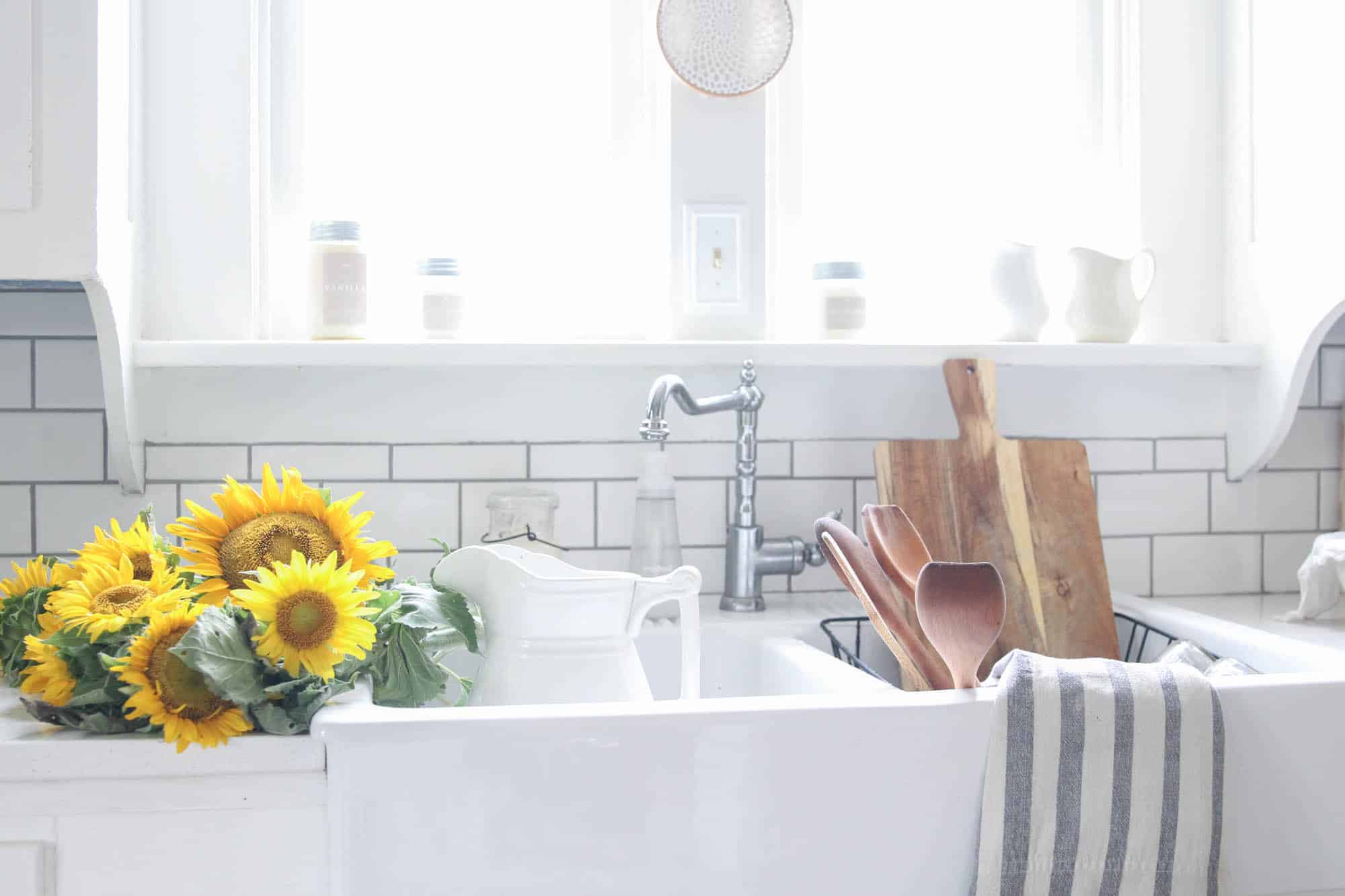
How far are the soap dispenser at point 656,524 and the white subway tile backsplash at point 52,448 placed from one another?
64 cm

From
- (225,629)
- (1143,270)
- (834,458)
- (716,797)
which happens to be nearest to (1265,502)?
(1143,270)

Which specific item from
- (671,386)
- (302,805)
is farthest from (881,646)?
(302,805)

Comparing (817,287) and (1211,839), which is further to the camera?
(817,287)

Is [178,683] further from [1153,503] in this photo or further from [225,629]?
[1153,503]

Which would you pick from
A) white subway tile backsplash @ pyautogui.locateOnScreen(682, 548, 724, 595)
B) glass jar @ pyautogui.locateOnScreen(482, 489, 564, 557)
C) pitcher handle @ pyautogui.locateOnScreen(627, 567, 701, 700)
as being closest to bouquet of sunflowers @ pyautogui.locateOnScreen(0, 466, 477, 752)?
pitcher handle @ pyautogui.locateOnScreen(627, 567, 701, 700)

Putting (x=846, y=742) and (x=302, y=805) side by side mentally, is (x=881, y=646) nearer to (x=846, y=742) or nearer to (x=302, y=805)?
(x=846, y=742)

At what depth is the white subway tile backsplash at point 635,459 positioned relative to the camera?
4.66 ft

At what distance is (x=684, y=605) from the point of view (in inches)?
38.4

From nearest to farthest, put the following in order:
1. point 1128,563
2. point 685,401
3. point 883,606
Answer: point 883,606 < point 685,401 < point 1128,563

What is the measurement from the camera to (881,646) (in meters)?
1.35

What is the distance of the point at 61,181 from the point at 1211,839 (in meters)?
1.18

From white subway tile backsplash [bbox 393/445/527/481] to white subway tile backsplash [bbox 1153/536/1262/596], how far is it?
2.83 feet

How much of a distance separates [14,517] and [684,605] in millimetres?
869

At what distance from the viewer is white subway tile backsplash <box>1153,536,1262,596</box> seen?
1.52m
